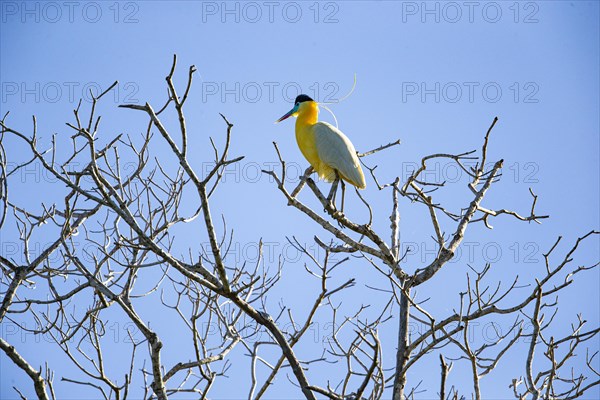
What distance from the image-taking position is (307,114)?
20.7ft

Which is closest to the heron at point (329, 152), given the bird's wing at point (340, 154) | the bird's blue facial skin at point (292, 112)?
the bird's wing at point (340, 154)

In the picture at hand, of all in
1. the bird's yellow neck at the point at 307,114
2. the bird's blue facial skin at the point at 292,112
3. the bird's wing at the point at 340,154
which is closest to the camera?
the bird's wing at the point at 340,154

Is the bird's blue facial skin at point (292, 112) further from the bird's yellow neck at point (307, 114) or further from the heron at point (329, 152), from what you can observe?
the heron at point (329, 152)

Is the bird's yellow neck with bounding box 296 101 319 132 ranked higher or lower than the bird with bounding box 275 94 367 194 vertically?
higher

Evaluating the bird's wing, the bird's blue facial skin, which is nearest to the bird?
the bird's wing

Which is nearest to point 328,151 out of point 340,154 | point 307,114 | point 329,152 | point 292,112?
point 329,152

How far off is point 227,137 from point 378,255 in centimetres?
200

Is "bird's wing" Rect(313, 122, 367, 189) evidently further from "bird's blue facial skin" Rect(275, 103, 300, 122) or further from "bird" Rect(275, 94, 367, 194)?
"bird's blue facial skin" Rect(275, 103, 300, 122)

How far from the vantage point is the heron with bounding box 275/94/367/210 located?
17.9ft

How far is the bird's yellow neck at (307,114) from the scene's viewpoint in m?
6.22

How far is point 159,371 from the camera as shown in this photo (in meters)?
3.13

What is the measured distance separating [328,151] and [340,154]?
0.13 m

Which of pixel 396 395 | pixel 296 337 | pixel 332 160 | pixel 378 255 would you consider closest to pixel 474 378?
pixel 396 395

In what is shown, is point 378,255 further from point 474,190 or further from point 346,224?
point 474,190
